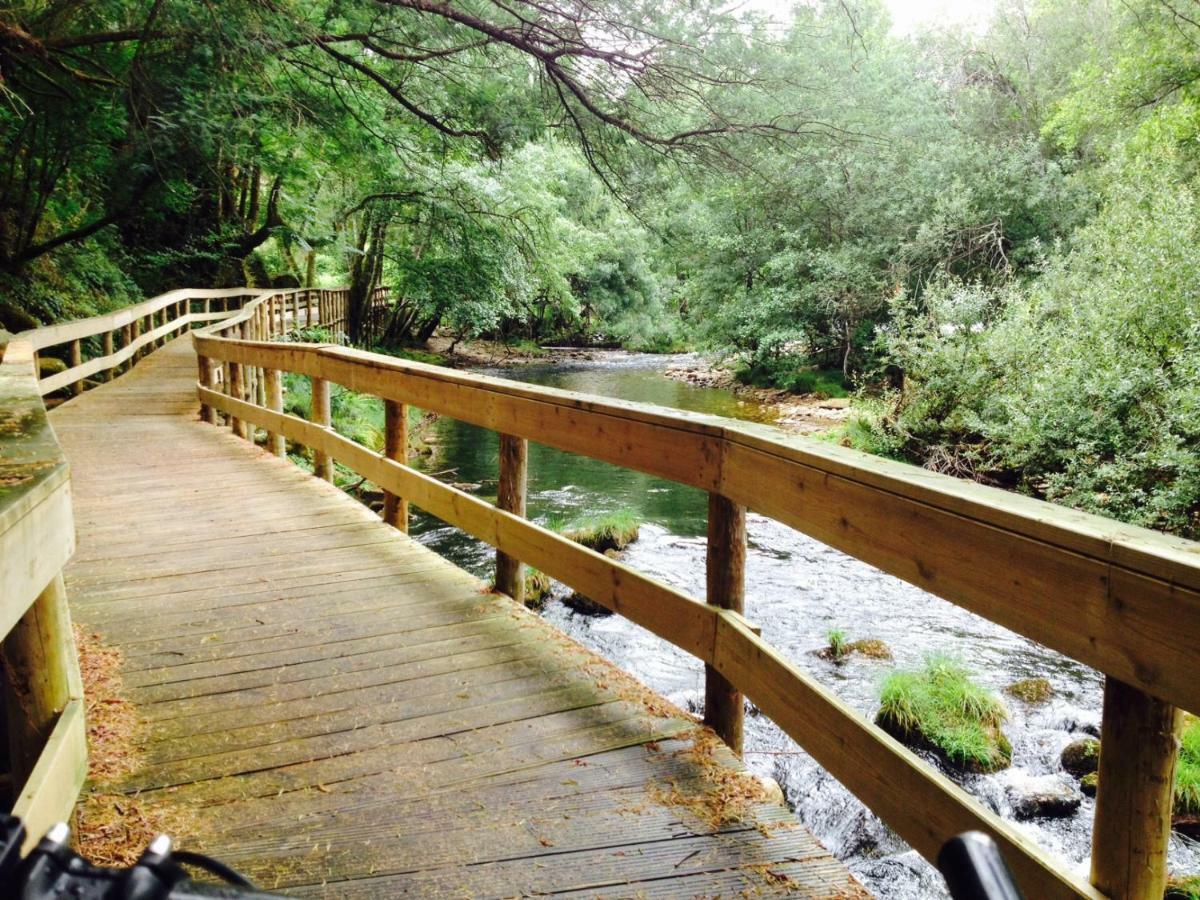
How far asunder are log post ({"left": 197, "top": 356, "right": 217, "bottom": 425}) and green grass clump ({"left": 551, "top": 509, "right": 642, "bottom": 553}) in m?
4.46

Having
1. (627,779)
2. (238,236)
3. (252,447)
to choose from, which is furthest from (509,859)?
(238,236)

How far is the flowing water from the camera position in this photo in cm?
498

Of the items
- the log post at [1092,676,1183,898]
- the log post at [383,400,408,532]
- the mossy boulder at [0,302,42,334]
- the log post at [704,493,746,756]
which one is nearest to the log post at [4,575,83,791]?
the log post at [704,493,746,756]

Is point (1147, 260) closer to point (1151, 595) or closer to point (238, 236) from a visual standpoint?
point (1151, 595)

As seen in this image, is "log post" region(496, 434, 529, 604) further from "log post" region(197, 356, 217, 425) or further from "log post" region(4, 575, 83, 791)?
"log post" region(197, 356, 217, 425)

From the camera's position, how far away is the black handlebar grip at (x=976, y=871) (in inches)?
19.9

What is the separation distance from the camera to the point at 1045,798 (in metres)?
5.24

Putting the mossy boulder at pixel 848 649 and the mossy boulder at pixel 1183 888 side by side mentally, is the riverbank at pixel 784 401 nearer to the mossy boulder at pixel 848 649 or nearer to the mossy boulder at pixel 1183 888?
the mossy boulder at pixel 848 649

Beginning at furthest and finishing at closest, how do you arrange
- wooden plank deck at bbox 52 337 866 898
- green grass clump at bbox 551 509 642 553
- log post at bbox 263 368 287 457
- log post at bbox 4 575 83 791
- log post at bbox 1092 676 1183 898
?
green grass clump at bbox 551 509 642 553 → log post at bbox 263 368 287 457 → wooden plank deck at bbox 52 337 866 898 → log post at bbox 4 575 83 791 → log post at bbox 1092 676 1183 898

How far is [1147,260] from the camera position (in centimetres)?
1141

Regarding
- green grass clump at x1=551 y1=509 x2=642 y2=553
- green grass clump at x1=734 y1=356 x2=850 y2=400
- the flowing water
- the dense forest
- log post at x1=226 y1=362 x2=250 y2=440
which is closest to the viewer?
the flowing water

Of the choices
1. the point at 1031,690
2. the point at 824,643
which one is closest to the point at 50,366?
the point at 824,643

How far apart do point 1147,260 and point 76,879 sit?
1389 cm

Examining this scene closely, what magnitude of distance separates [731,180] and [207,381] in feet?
24.8
